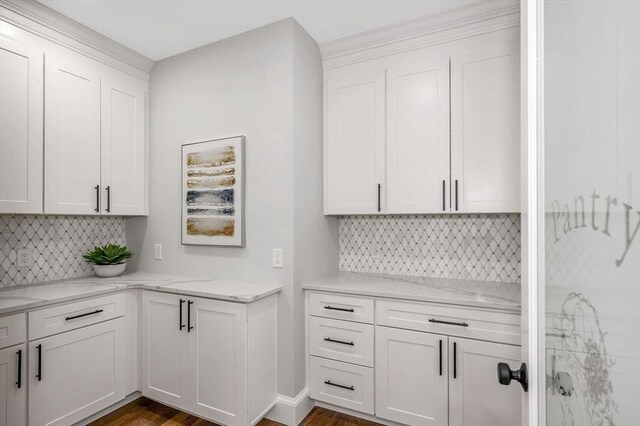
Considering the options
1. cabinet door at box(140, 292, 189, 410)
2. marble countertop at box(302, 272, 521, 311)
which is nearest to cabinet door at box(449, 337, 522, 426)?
marble countertop at box(302, 272, 521, 311)

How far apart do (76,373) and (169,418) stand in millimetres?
682

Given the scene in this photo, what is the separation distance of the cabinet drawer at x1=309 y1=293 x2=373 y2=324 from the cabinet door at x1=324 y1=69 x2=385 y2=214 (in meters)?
0.68

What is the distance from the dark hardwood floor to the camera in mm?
2193

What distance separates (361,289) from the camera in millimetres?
2174

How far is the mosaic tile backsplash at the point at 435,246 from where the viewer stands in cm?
234

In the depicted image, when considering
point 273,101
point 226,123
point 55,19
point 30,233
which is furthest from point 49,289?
point 273,101

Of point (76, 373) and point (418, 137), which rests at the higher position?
point (418, 137)

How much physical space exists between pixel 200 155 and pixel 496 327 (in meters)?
2.38

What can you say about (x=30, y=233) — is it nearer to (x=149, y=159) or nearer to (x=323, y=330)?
(x=149, y=159)

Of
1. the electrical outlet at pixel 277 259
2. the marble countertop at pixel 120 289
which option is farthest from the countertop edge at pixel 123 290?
the electrical outlet at pixel 277 259

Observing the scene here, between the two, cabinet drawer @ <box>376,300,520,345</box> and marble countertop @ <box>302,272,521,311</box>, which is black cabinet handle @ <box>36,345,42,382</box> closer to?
marble countertop @ <box>302,272,521,311</box>

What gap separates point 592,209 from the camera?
407 millimetres

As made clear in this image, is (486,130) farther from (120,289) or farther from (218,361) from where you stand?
(120,289)

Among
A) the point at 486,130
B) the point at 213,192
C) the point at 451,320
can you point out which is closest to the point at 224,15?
the point at 213,192
